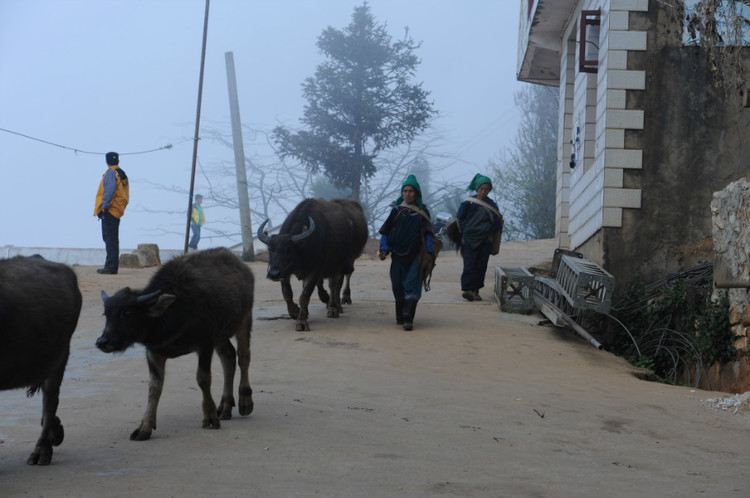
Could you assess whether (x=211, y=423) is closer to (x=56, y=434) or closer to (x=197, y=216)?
(x=56, y=434)

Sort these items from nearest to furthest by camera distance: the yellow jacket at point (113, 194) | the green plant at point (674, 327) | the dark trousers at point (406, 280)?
the green plant at point (674, 327) < the dark trousers at point (406, 280) < the yellow jacket at point (113, 194)

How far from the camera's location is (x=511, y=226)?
41312 millimetres

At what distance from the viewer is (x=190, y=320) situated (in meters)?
6.59

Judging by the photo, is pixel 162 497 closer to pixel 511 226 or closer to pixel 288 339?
pixel 288 339

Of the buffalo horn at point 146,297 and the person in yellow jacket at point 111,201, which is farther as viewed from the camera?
the person in yellow jacket at point 111,201

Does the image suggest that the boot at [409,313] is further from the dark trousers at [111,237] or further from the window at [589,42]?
the dark trousers at [111,237]

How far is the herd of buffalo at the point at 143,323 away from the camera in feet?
18.3

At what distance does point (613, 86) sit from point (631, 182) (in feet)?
4.84

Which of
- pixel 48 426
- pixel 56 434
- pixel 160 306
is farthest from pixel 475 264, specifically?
pixel 48 426

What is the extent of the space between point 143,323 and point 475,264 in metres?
9.09

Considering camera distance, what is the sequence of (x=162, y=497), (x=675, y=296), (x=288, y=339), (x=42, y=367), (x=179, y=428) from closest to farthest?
1. (x=162, y=497)
2. (x=42, y=367)
3. (x=179, y=428)
4. (x=288, y=339)
5. (x=675, y=296)

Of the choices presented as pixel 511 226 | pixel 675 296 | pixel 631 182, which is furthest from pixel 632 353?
pixel 511 226

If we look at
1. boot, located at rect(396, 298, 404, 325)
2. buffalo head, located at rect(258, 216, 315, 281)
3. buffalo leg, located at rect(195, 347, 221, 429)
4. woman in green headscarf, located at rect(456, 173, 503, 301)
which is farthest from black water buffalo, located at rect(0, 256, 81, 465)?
woman in green headscarf, located at rect(456, 173, 503, 301)

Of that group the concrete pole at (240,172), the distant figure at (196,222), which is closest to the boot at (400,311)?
the concrete pole at (240,172)
